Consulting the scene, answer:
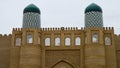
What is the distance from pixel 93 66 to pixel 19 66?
247 inches

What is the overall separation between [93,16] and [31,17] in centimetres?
536

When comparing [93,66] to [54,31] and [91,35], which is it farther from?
[54,31]

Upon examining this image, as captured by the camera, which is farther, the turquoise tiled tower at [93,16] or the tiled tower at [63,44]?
the turquoise tiled tower at [93,16]

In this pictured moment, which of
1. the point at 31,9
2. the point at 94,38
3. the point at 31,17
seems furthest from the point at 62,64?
the point at 31,9

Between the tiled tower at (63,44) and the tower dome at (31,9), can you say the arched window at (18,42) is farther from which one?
the tower dome at (31,9)

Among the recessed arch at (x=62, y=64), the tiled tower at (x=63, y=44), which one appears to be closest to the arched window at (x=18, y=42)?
the tiled tower at (x=63, y=44)

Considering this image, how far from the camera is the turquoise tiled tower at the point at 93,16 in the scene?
27.5 metres

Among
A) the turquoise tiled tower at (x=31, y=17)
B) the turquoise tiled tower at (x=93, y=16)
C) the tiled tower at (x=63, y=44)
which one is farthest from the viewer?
the turquoise tiled tower at (x=31, y=17)

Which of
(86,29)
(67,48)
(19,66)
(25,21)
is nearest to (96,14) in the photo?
(86,29)

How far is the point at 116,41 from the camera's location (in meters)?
28.8

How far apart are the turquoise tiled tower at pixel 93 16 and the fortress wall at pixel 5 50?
7.44m

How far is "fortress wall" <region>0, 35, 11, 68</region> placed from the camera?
2937cm

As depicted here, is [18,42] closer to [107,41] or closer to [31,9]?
[31,9]

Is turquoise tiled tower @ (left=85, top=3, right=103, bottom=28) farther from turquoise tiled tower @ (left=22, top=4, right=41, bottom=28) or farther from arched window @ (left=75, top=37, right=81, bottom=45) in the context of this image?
turquoise tiled tower @ (left=22, top=4, right=41, bottom=28)
